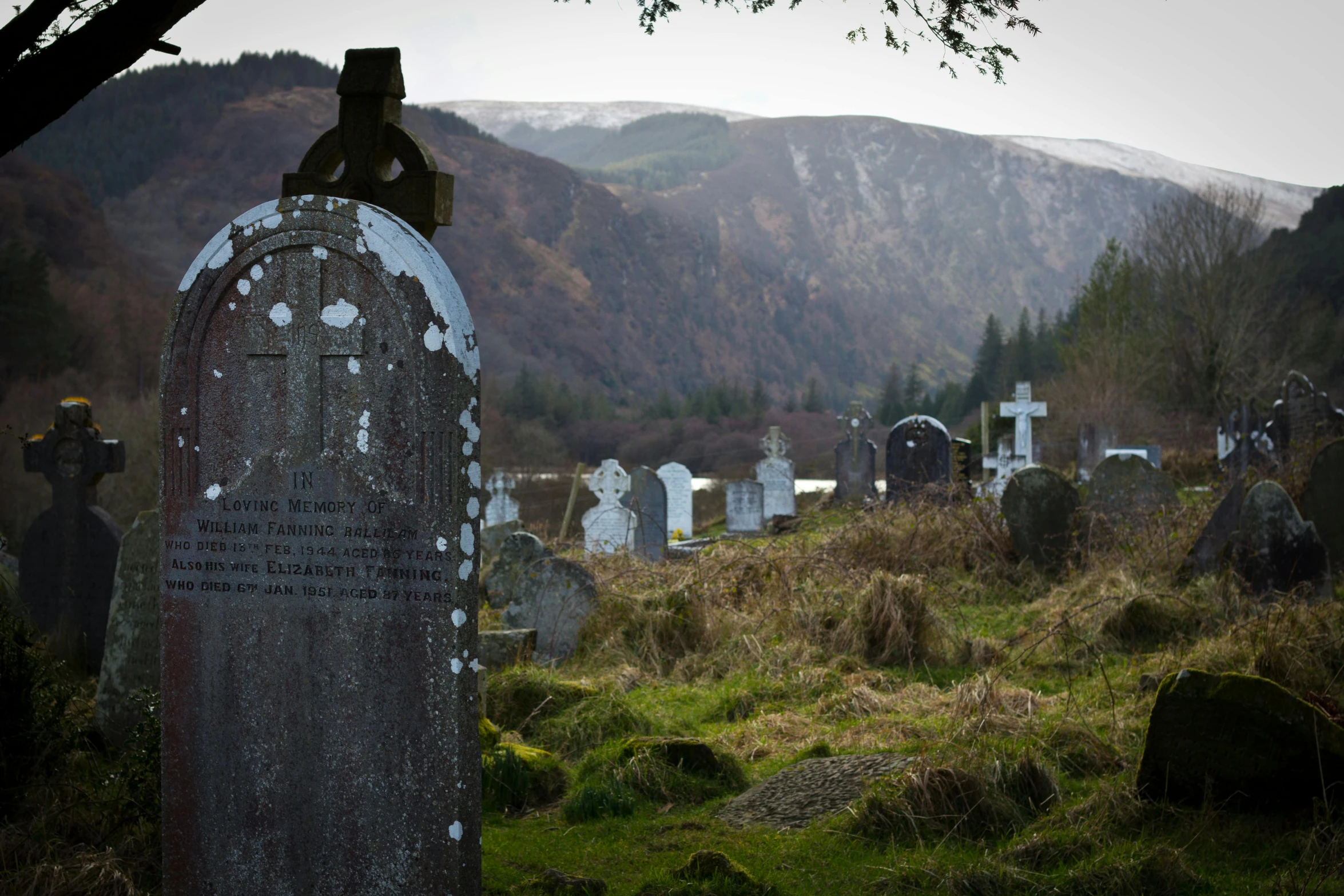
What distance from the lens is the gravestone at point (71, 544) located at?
24.1 ft

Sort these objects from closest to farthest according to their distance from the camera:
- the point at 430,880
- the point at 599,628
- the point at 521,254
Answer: the point at 430,880
the point at 599,628
the point at 521,254

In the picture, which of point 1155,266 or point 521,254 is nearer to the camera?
point 1155,266

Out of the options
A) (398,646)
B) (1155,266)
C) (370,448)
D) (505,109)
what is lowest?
(398,646)

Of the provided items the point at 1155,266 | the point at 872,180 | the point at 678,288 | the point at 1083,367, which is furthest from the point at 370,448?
the point at 872,180

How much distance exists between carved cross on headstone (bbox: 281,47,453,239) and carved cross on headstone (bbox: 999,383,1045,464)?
1519 centimetres

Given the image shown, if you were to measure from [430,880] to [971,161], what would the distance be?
587 feet

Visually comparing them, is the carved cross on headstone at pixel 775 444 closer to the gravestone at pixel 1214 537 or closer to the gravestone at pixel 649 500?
the gravestone at pixel 649 500

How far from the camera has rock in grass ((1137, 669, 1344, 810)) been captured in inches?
154

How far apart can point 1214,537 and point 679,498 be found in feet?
32.7

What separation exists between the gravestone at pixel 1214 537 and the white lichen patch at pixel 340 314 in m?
6.97

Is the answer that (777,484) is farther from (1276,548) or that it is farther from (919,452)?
(1276,548)

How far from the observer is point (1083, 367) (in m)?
31.3

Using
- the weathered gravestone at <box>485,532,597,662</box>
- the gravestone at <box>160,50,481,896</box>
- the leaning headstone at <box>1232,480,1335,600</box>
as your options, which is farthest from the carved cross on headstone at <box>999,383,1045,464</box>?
the gravestone at <box>160,50,481,896</box>

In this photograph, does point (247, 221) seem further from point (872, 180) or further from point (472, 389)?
point (872, 180)
